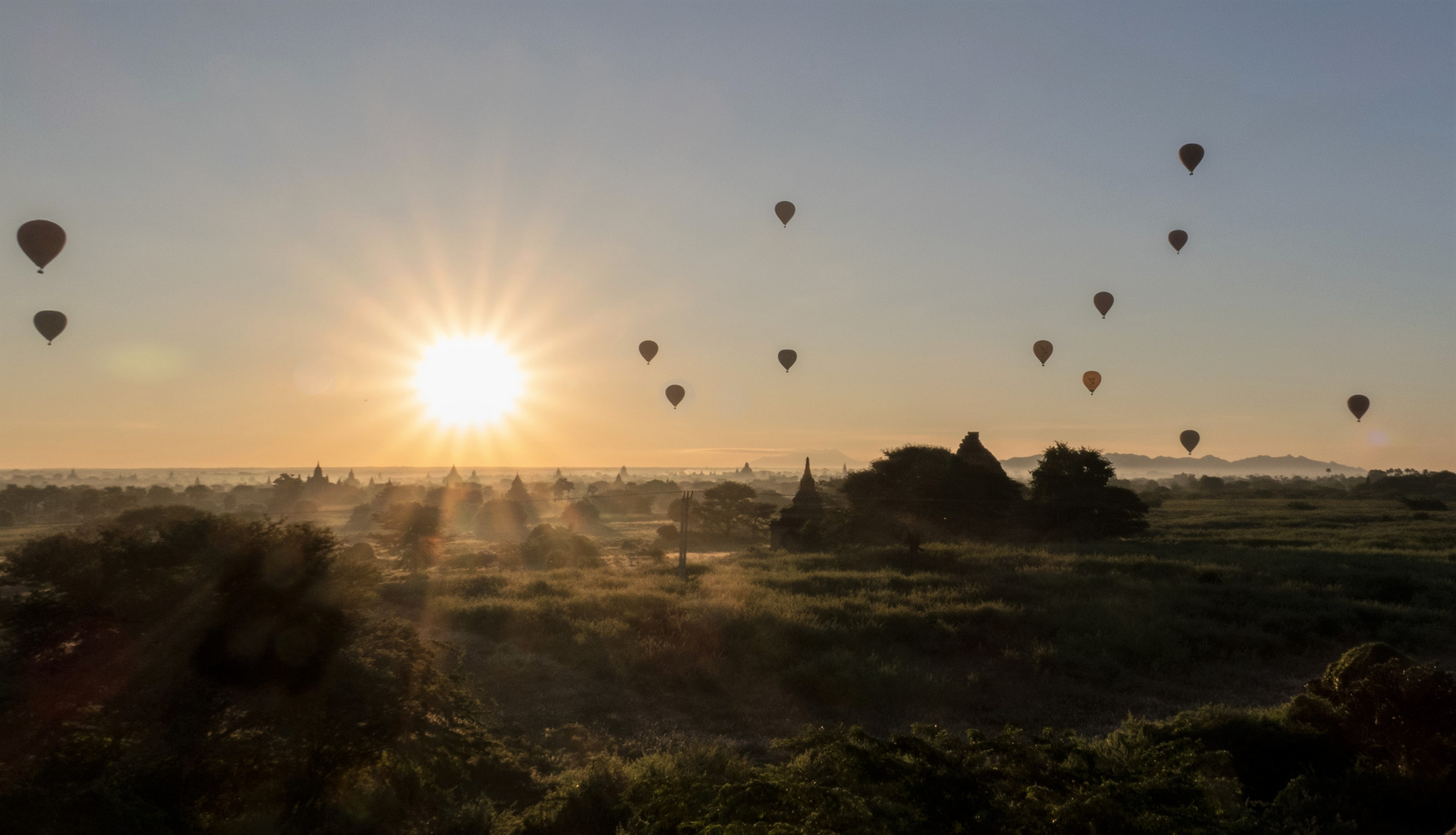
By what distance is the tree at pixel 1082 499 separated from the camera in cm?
5166

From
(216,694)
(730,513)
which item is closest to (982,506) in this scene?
(730,513)

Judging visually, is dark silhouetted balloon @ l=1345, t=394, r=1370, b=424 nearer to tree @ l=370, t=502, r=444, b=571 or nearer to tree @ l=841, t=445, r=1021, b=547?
tree @ l=841, t=445, r=1021, b=547

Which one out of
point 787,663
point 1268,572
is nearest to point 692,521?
point 1268,572

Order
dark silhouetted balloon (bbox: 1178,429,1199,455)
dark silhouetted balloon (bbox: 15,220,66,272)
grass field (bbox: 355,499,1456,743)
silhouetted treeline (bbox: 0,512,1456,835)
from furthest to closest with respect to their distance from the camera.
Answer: dark silhouetted balloon (bbox: 1178,429,1199,455)
dark silhouetted balloon (bbox: 15,220,66,272)
grass field (bbox: 355,499,1456,743)
silhouetted treeline (bbox: 0,512,1456,835)

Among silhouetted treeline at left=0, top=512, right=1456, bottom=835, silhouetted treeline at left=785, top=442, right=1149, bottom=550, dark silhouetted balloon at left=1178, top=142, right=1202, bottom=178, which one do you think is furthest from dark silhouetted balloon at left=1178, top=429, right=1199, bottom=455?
silhouetted treeline at left=0, top=512, right=1456, bottom=835

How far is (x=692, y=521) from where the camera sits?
8731cm

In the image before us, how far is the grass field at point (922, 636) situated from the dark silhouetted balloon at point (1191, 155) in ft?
55.9

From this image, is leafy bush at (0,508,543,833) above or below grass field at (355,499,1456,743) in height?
above

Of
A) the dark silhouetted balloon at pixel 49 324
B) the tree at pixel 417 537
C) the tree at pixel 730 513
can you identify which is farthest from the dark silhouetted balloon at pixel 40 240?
the tree at pixel 730 513

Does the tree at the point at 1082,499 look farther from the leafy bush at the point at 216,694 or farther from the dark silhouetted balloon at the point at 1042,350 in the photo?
the leafy bush at the point at 216,694

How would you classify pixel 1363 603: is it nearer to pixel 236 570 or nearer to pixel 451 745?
pixel 451 745

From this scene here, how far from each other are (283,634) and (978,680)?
15.3 meters

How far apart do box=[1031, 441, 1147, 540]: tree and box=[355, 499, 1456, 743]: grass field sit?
1524 cm

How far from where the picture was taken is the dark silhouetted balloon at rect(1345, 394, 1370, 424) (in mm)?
46562
